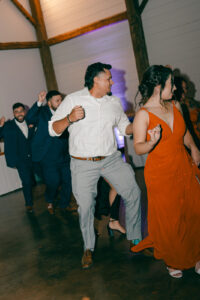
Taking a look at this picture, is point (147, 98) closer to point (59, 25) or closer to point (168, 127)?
point (168, 127)

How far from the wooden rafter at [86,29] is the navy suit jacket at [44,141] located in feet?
10.7

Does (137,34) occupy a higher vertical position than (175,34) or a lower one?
higher

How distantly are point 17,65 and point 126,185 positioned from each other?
5.28m

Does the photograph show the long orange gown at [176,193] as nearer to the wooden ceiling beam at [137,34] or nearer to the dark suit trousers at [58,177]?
the dark suit trousers at [58,177]

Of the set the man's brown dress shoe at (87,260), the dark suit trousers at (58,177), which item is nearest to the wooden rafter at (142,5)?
the dark suit trousers at (58,177)

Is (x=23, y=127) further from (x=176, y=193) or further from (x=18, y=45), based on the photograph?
(x=176, y=193)

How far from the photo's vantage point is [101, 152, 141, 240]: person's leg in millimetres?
2504

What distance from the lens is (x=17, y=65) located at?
6727mm

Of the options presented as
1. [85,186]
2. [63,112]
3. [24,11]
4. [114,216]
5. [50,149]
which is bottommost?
[114,216]

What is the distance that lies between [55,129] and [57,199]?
9.03ft

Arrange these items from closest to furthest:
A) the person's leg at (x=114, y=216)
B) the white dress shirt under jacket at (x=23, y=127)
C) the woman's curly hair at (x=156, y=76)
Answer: the woman's curly hair at (x=156, y=76) < the person's leg at (x=114, y=216) < the white dress shirt under jacket at (x=23, y=127)

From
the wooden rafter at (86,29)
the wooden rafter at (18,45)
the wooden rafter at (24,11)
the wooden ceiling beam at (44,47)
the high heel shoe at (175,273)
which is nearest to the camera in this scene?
the high heel shoe at (175,273)

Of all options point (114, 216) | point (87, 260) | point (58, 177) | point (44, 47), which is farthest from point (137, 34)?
point (87, 260)

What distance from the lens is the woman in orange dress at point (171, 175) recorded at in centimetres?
A: 205
